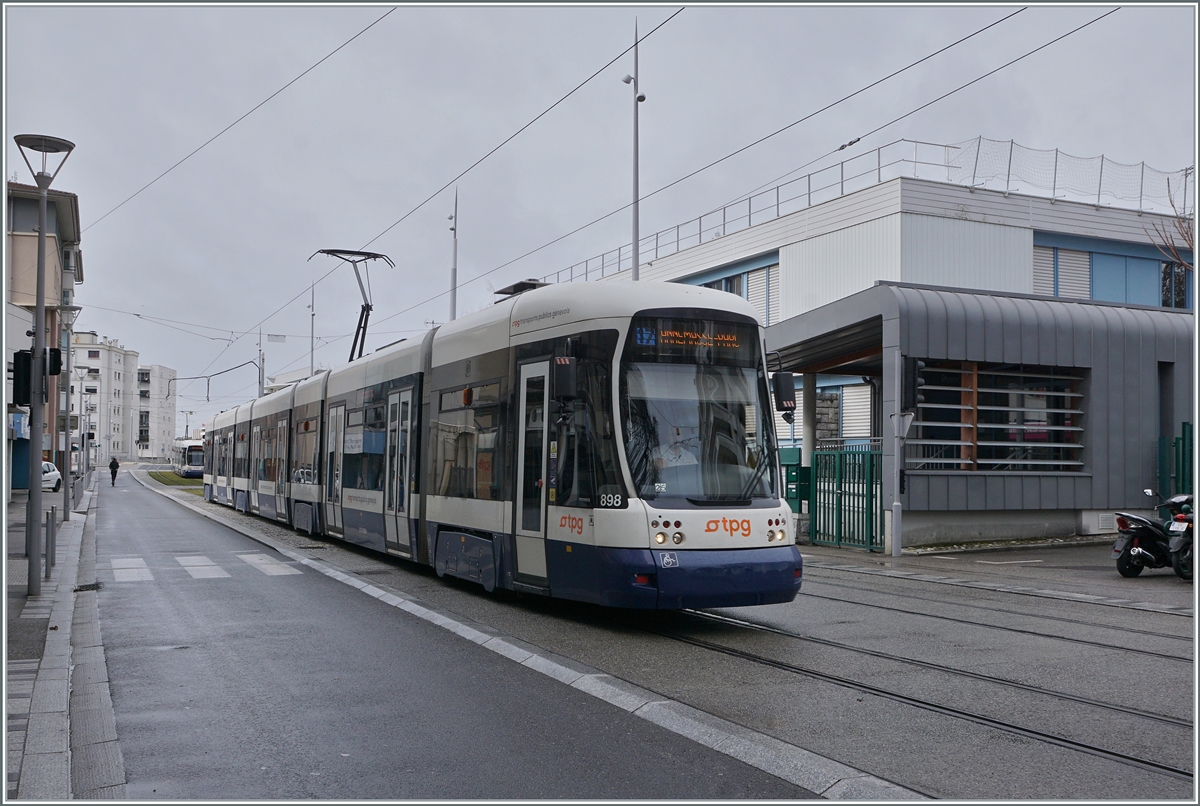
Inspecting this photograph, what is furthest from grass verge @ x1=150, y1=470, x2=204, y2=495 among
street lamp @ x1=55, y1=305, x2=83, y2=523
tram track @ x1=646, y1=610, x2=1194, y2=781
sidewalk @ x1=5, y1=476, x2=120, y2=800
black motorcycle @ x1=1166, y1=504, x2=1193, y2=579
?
tram track @ x1=646, y1=610, x2=1194, y2=781

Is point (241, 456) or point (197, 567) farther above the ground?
point (241, 456)

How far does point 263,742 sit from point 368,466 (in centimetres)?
1067

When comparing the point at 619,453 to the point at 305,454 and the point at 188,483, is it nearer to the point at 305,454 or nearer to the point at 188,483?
the point at 305,454

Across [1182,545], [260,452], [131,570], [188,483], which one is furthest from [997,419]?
[188,483]

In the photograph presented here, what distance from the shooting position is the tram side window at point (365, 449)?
1605 cm

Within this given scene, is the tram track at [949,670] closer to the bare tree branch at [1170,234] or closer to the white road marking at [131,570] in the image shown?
the white road marking at [131,570]

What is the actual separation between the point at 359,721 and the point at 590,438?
390cm

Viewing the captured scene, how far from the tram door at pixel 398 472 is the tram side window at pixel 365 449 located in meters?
0.43

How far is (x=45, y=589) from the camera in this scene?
13.4 metres

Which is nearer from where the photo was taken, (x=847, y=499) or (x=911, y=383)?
(x=911, y=383)

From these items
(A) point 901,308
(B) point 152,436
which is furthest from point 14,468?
(B) point 152,436

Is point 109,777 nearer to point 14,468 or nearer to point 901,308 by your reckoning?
point 901,308

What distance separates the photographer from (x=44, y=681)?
786 cm

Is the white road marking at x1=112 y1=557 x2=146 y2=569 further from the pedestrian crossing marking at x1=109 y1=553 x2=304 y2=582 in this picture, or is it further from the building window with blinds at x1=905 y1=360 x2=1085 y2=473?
the building window with blinds at x1=905 y1=360 x2=1085 y2=473
